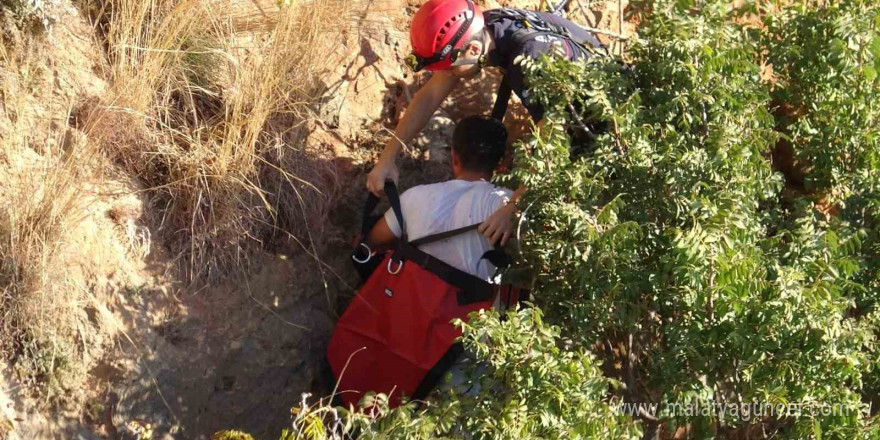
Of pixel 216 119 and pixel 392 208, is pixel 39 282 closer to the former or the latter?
pixel 216 119

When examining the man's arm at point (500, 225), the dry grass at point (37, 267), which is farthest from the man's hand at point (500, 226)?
the dry grass at point (37, 267)

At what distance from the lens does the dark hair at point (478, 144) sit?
4633 millimetres

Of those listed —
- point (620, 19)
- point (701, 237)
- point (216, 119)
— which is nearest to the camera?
point (701, 237)

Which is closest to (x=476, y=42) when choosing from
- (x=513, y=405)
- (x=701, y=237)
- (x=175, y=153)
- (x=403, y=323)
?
(x=403, y=323)

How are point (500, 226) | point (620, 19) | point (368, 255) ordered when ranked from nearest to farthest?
1. point (500, 226)
2. point (368, 255)
3. point (620, 19)

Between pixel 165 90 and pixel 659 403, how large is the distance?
8.67 feet

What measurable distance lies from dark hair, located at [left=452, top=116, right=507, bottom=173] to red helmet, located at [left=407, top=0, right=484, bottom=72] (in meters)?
0.30

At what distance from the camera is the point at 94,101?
477cm

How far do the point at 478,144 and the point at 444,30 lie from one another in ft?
1.72

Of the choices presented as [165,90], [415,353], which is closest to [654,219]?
[415,353]

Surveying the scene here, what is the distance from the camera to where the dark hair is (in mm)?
4633

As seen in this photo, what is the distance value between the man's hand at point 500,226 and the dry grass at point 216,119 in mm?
1040

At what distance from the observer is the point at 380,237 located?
4.62m

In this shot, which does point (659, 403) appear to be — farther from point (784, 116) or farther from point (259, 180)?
point (259, 180)
